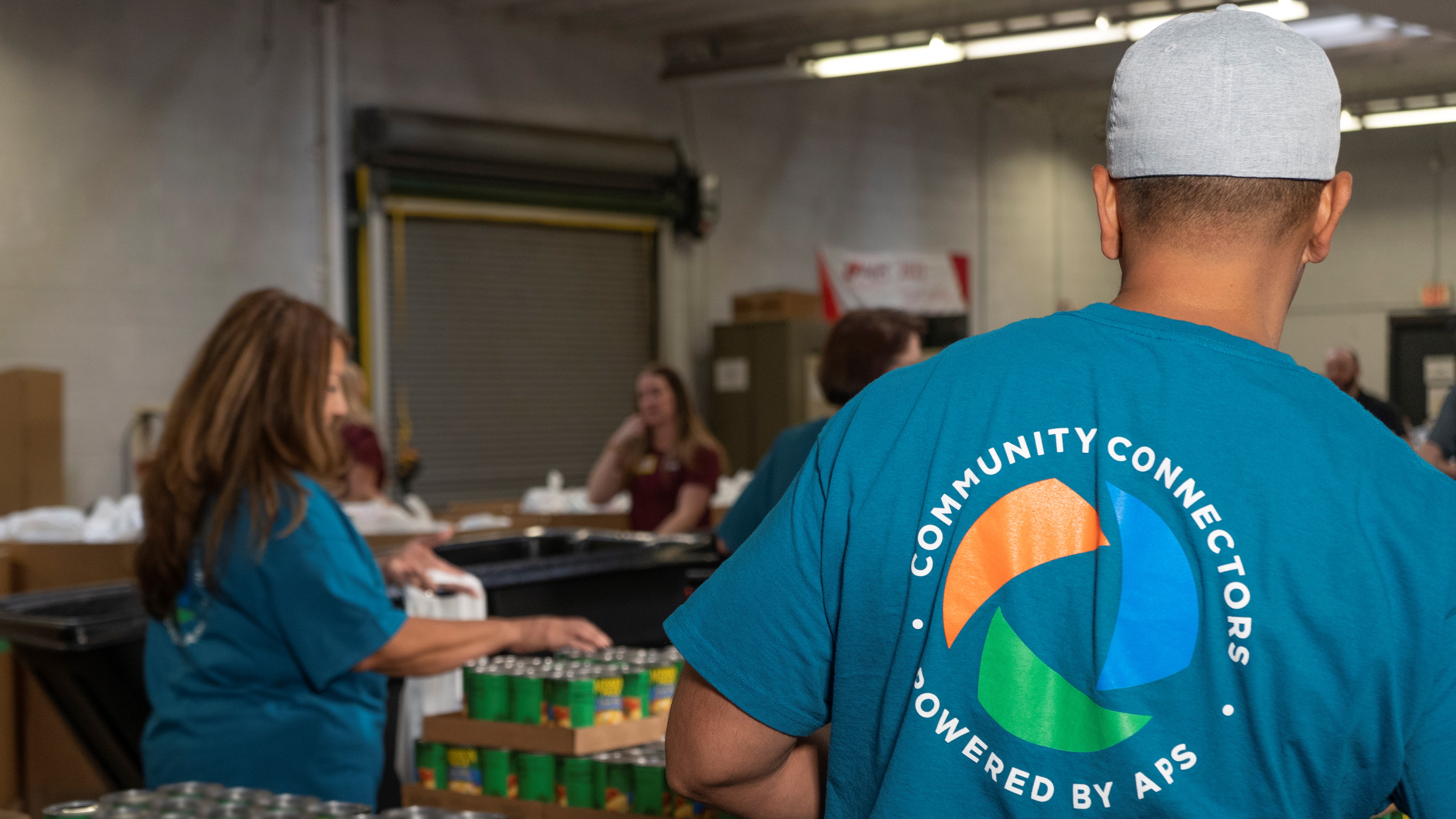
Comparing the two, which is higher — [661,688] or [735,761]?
[735,761]

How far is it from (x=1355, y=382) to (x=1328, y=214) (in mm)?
947

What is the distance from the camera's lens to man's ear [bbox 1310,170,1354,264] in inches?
37.3

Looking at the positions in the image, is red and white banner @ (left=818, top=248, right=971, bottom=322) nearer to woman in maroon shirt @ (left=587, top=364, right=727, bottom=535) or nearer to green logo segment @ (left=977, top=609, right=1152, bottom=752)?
woman in maroon shirt @ (left=587, top=364, right=727, bottom=535)

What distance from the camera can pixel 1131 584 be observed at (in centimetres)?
86

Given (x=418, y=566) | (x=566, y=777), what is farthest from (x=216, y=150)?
(x=566, y=777)

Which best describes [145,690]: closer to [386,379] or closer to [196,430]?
[196,430]

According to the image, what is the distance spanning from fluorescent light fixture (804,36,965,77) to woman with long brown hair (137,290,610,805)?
5.89m

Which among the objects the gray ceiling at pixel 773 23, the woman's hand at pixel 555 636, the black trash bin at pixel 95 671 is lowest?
the black trash bin at pixel 95 671

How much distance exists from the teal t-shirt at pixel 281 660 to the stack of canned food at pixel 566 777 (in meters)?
0.18

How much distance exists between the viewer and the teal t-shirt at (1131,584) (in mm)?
836

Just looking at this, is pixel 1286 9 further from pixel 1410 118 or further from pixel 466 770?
pixel 466 770

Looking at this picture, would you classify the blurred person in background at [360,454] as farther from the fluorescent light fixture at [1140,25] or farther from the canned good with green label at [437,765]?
the fluorescent light fixture at [1140,25]

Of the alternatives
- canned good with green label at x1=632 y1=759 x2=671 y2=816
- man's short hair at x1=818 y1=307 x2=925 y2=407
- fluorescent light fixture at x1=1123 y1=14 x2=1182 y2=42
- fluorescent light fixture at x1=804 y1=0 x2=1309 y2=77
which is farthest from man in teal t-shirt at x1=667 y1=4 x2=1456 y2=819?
fluorescent light fixture at x1=1123 y1=14 x2=1182 y2=42

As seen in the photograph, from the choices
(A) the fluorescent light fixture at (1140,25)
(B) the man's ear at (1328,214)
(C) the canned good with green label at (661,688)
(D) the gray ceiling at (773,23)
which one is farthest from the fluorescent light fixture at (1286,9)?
(B) the man's ear at (1328,214)
